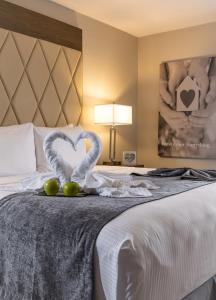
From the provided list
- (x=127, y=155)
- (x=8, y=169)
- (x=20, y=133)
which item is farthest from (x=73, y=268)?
(x=127, y=155)

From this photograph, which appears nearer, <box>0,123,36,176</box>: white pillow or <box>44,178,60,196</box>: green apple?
<box>44,178,60,196</box>: green apple

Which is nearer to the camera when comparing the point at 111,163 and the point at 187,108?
the point at 111,163

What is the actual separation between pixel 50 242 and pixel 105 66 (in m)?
3.16

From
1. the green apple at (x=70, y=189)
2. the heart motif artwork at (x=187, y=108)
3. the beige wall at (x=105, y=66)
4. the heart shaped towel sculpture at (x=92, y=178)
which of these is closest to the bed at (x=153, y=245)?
the heart shaped towel sculpture at (x=92, y=178)

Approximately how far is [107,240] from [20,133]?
69.2 inches

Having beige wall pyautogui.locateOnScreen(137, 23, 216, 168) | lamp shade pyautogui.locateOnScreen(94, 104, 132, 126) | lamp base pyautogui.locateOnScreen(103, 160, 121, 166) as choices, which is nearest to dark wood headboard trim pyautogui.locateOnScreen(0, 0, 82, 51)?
lamp shade pyautogui.locateOnScreen(94, 104, 132, 126)

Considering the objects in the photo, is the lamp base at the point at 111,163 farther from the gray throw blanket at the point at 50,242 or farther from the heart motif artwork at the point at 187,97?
the gray throw blanket at the point at 50,242

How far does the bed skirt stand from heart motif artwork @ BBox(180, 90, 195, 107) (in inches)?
112

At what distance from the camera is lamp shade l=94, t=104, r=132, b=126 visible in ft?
12.2

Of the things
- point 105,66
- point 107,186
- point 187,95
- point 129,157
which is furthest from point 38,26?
point 107,186

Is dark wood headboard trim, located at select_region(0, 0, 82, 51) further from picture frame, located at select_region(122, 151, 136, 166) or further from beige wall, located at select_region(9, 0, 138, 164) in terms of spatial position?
picture frame, located at select_region(122, 151, 136, 166)

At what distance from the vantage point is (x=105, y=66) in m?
4.15

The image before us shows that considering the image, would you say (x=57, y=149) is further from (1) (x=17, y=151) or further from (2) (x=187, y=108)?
(2) (x=187, y=108)

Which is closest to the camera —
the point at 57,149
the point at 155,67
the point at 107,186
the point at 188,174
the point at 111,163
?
the point at 107,186
